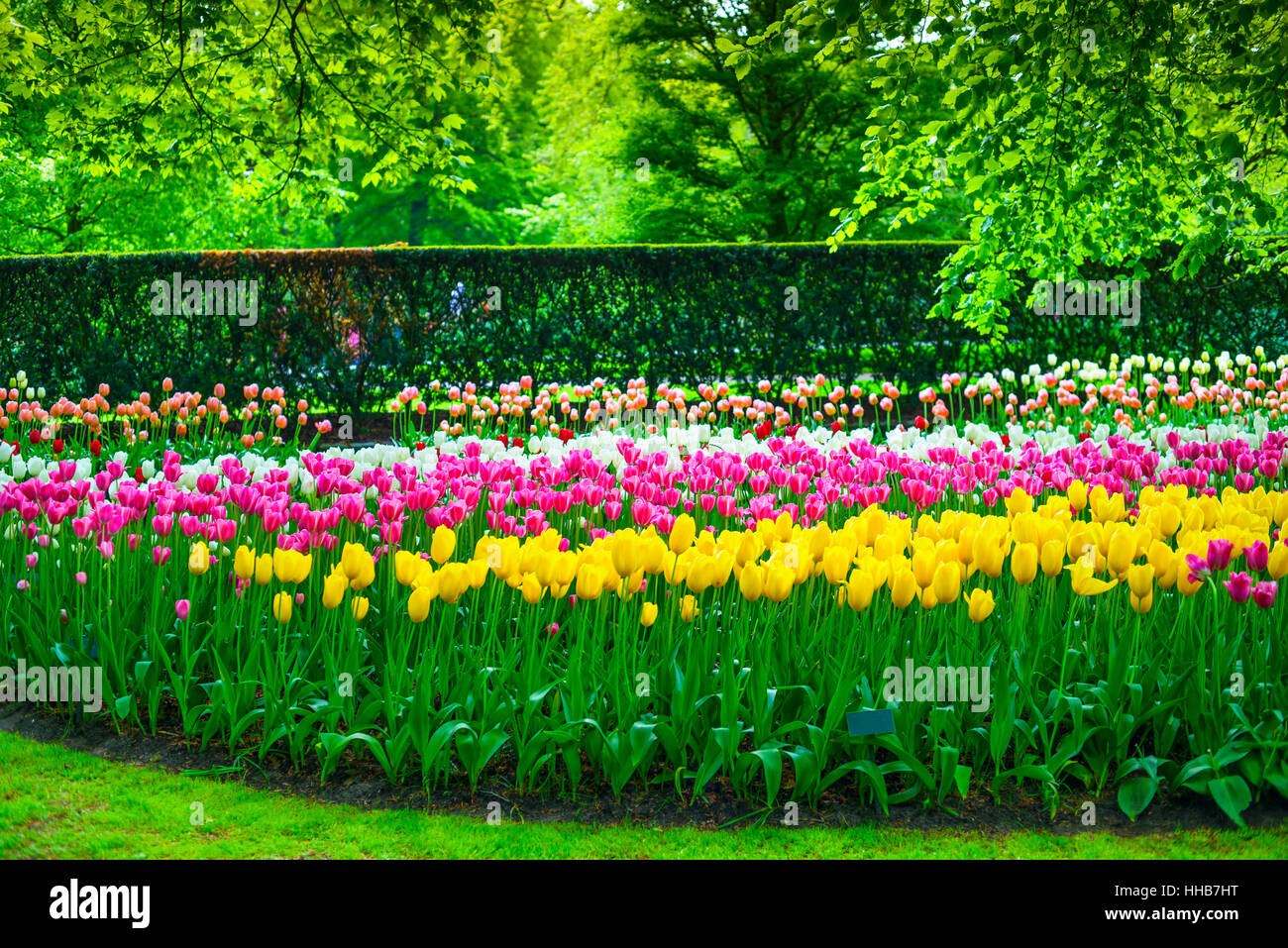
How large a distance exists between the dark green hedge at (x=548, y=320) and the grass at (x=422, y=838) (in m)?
8.09

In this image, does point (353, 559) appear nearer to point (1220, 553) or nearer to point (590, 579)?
point (590, 579)

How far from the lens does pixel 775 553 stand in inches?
A: 132

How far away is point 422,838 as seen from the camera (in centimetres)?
294

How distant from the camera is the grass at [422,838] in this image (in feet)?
9.42

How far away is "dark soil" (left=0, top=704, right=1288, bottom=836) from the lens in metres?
3.07

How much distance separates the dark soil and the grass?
6 cm

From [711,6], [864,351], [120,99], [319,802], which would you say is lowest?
[319,802]

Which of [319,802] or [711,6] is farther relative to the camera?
[711,6]

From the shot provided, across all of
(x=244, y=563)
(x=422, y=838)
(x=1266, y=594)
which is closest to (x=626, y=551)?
(x=422, y=838)

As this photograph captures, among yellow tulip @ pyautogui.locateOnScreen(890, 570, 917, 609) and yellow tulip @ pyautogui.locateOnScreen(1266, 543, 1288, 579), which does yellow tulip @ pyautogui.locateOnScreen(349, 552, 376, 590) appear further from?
yellow tulip @ pyautogui.locateOnScreen(1266, 543, 1288, 579)
